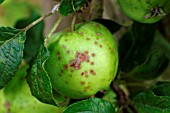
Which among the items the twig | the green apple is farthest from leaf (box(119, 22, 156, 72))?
the green apple

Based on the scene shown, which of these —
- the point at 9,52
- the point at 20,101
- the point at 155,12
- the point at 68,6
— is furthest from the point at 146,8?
the point at 20,101

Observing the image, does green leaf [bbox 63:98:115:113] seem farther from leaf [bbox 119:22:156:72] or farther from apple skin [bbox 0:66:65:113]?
leaf [bbox 119:22:156:72]

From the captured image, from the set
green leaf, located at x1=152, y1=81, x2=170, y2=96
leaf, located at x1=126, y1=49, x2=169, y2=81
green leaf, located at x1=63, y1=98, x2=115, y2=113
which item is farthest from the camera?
leaf, located at x1=126, y1=49, x2=169, y2=81

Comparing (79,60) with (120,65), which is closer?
(79,60)

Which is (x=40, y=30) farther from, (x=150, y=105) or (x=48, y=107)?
(x=150, y=105)

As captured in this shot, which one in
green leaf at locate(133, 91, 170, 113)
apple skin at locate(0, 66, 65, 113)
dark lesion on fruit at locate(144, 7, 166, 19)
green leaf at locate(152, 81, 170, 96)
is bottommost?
green leaf at locate(152, 81, 170, 96)

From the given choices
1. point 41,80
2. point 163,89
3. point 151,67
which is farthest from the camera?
point 151,67

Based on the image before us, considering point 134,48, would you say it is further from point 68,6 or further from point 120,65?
point 68,6
